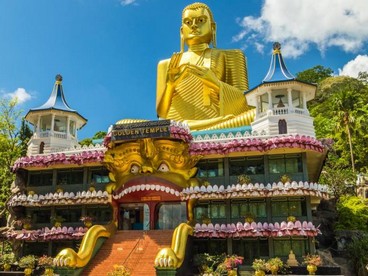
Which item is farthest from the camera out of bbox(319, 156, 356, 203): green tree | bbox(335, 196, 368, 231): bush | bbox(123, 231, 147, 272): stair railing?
bbox(319, 156, 356, 203): green tree

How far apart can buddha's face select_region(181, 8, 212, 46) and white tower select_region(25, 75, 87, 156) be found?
12.8m

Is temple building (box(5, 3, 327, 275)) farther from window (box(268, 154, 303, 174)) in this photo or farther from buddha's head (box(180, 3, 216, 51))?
buddha's head (box(180, 3, 216, 51))

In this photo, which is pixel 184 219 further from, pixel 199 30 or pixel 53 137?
pixel 199 30

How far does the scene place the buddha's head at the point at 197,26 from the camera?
1435 inches

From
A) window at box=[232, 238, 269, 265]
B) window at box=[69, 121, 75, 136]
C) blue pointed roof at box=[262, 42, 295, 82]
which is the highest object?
blue pointed roof at box=[262, 42, 295, 82]

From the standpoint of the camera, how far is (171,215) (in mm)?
24375

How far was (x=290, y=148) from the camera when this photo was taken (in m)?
21.0

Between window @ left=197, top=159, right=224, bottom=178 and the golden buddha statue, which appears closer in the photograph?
window @ left=197, top=159, right=224, bottom=178

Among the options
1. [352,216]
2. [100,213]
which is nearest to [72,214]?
[100,213]

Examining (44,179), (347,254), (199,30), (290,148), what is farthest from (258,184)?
(199,30)

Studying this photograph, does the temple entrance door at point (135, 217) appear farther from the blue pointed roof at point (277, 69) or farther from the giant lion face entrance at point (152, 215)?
the blue pointed roof at point (277, 69)

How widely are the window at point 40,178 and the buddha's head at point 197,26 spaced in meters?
17.5

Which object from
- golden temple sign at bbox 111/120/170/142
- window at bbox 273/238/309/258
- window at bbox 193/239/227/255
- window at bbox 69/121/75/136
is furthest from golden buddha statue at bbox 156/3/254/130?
window at bbox 273/238/309/258

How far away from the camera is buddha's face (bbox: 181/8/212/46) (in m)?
36.4
